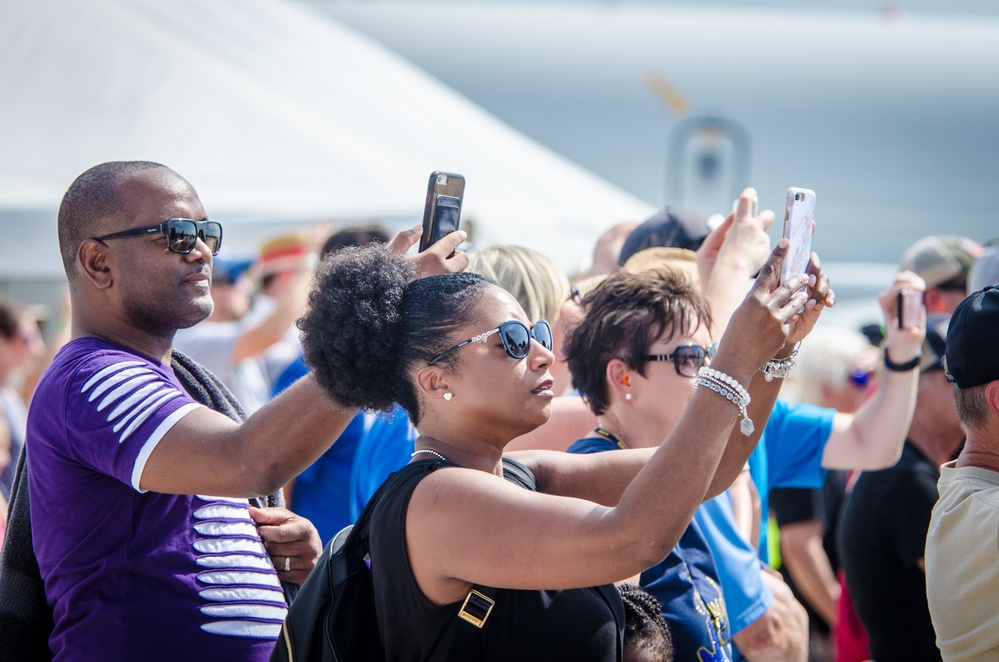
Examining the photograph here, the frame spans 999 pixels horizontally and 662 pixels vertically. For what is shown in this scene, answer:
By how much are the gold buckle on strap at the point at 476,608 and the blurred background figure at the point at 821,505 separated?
3.16 m

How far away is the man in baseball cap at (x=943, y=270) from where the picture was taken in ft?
13.2

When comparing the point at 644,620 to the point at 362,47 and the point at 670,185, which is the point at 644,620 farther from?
the point at 670,185

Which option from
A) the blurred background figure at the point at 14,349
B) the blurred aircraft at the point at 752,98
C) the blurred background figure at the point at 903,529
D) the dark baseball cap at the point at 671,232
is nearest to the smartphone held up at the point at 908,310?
the blurred background figure at the point at 903,529

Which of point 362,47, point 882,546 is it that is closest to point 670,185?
→ point 362,47

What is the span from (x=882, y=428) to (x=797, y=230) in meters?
1.41

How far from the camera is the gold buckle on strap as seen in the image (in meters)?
1.57

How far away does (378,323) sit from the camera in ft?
5.66

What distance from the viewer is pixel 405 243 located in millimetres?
1989

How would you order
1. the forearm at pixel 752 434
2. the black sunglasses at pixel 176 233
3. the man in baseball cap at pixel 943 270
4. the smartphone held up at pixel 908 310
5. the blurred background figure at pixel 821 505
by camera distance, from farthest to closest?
the blurred background figure at pixel 821 505, the man in baseball cap at pixel 943 270, the smartphone held up at pixel 908 310, the black sunglasses at pixel 176 233, the forearm at pixel 752 434

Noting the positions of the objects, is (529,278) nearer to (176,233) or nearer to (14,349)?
(176,233)

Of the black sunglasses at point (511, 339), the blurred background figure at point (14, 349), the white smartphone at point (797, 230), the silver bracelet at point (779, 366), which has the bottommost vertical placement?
the blurred background figure at point (14, 349)

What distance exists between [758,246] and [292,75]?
616 centimetres

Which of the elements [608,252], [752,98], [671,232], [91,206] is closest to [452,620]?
[91,206]

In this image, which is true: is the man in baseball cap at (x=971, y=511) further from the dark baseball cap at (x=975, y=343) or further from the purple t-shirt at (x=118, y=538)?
the purple t-shirt at (x=118, y=538)
